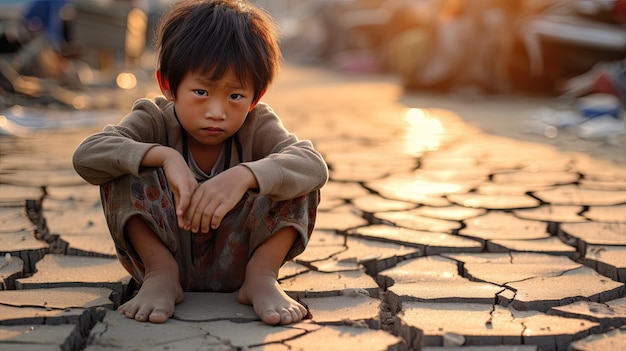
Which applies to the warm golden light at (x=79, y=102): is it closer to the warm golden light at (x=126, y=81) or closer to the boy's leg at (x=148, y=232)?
the warm golden light at (x=126, y=81)

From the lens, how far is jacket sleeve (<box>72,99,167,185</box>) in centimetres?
173

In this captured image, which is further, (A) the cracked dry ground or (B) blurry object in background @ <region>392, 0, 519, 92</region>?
(B) blurry object in background @ <region>392, 0, 519, 92</region>

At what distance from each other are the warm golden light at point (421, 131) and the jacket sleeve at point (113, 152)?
2.80m

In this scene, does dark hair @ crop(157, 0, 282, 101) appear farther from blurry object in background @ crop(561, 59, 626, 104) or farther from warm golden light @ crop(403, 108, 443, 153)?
blurry object in background @ crop(561, 59, 626, 104)

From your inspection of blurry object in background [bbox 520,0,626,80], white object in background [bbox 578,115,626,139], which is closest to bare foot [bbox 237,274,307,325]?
white object in background [bbox 578,115,626,139]

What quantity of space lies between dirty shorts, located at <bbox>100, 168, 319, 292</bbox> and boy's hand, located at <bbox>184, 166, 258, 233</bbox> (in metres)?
0.09

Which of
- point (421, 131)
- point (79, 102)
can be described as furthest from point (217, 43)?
point (79, 102)

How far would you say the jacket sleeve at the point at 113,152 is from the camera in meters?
1.73

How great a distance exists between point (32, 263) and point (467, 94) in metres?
6.30

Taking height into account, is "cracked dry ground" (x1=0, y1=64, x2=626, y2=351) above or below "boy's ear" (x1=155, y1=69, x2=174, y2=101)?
below

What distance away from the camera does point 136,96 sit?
8.16 metres

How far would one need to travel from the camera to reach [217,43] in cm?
178

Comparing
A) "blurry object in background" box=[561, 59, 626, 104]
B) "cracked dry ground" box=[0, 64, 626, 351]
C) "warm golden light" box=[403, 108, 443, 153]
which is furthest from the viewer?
"blurry object in background" box=[561, 59, 626, 104]

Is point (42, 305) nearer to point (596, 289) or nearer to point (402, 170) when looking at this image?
point (596, 289)
